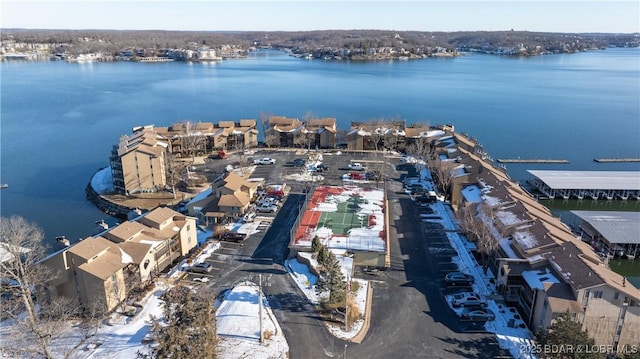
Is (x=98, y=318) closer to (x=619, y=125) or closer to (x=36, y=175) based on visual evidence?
(x=36, y=175)

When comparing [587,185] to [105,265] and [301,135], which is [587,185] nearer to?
[301,135]

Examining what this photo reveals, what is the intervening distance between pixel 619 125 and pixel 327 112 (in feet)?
129

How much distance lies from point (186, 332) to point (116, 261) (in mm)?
7542

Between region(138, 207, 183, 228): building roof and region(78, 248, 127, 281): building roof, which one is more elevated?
region(138, 207, 183, 228): building roof

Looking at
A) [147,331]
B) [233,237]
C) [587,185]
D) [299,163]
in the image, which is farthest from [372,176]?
[147,331]

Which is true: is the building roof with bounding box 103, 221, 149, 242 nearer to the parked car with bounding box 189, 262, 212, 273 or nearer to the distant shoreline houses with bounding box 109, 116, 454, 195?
the parked car with bounding box 189, 262, 212, 273

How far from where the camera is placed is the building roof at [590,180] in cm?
3222

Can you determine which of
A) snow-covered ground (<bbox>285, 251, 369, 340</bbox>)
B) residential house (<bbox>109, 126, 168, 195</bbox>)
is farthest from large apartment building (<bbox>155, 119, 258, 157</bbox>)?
snow-covered ground (<bbox>285, 251, 369, 340</bbox>)

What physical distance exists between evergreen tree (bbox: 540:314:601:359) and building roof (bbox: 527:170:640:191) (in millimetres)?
21322

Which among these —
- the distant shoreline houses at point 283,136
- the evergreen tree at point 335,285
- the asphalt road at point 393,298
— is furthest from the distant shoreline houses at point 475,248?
the evergreen tree at point 335,285

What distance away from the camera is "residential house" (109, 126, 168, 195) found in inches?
1206

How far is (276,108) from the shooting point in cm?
6719

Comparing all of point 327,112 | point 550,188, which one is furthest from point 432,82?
point 550,188

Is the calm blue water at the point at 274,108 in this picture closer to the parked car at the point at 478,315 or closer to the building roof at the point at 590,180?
the building roof at the point at 590,180
